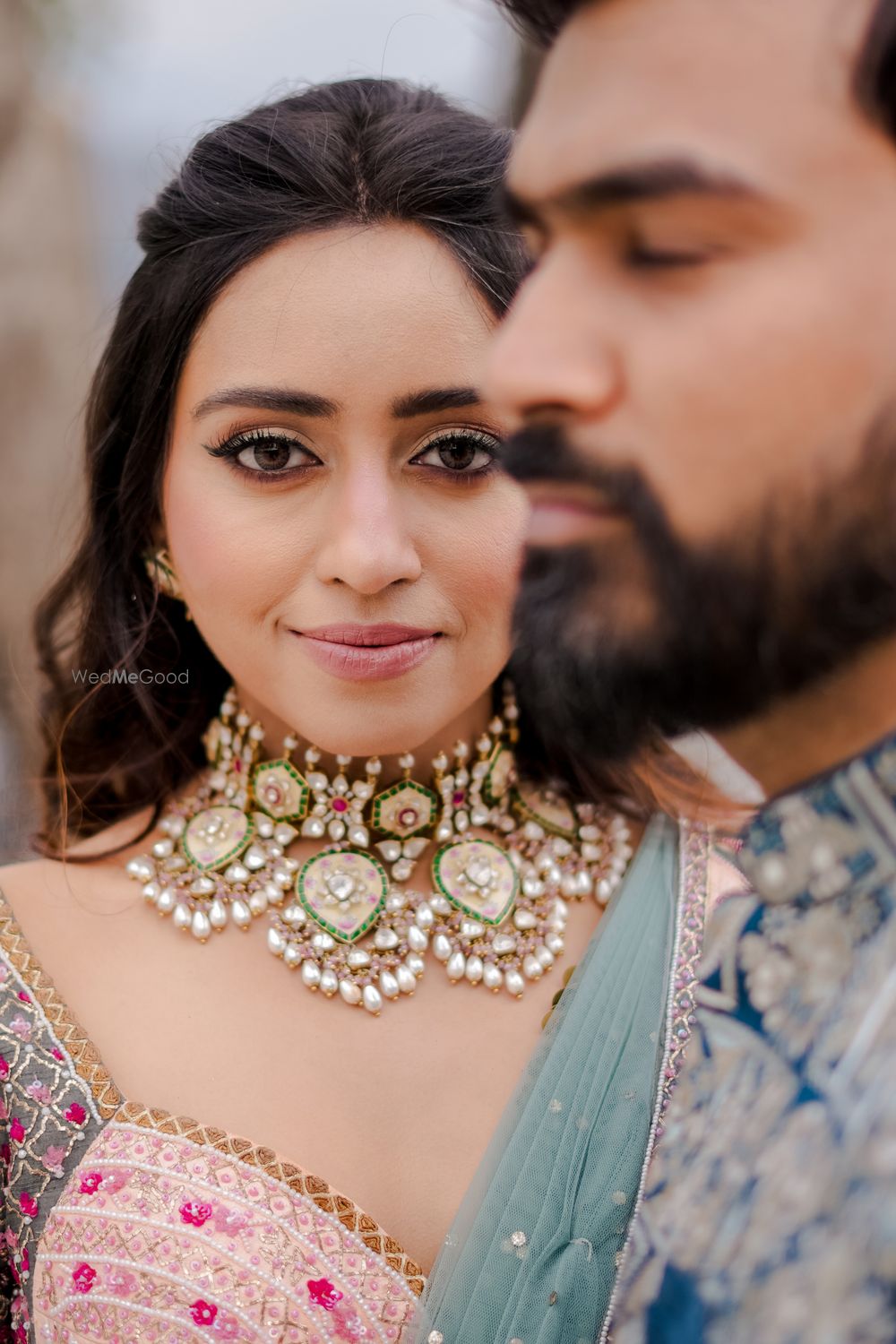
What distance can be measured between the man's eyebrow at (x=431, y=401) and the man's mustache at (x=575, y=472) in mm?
465

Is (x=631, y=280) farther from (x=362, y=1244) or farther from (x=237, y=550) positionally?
(x=362, y=1244)

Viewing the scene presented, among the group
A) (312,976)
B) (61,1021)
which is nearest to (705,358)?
(312,976)

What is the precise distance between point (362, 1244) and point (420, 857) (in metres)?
0.43

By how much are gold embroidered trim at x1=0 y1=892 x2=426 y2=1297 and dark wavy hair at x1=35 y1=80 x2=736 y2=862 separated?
187mm

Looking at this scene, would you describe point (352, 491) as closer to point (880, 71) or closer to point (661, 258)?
point (661, 258)

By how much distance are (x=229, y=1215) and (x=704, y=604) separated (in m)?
0.83

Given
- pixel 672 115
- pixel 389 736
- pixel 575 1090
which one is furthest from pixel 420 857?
pixel 672 115

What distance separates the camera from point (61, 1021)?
1264mm

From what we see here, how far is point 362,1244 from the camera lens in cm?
Answer: 115

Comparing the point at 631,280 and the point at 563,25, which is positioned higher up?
the point at 563,25

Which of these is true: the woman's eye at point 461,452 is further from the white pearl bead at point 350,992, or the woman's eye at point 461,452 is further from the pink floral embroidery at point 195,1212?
the pink floral embroidery at point 195,1212

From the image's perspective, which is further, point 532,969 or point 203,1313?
point 532,969

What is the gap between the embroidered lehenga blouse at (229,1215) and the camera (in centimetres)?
109

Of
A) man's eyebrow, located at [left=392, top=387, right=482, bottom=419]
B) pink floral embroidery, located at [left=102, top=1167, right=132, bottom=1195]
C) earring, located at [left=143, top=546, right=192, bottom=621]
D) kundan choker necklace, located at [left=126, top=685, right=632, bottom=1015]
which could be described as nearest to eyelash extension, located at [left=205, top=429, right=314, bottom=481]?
man's eyebrow, located at [left=392, top=387, right=482, bottom=419]
